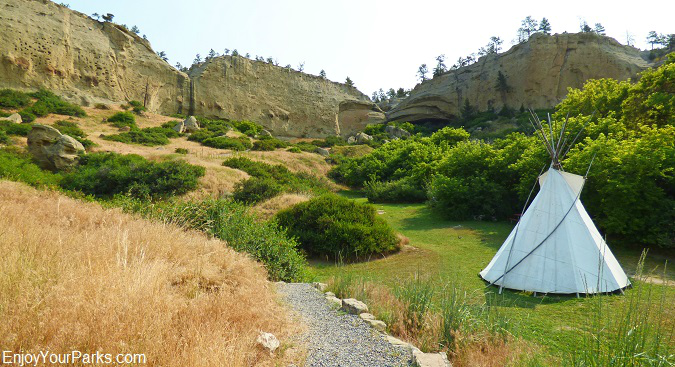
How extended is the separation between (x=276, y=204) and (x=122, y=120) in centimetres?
2286

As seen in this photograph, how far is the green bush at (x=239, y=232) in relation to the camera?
689 centimetres

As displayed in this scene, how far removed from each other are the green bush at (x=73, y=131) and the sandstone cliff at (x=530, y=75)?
46629 millimetres

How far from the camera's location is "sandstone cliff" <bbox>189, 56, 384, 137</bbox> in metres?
42.3

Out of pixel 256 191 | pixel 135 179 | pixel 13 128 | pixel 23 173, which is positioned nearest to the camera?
pixel 23 173

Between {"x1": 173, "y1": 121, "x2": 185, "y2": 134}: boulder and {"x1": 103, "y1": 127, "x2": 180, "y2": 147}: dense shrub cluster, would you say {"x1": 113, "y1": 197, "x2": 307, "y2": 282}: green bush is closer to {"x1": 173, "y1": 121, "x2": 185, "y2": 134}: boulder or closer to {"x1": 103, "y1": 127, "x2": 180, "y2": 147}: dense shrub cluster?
{"x1": 103, "y1": 127, "x2": 180, "y2": 147}: dense shrub cluster

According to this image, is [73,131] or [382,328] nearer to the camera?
[382,328]

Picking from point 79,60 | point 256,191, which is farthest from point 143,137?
point 256,191

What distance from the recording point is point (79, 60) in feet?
108

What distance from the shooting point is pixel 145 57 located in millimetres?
38312

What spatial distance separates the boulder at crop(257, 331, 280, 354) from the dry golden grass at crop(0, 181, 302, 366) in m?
0.06

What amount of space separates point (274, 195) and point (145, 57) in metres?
32.7

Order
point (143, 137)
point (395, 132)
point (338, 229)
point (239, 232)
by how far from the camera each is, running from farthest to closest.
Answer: point (395, 132), point (143, 137), point (338, 229), point (239, 232)

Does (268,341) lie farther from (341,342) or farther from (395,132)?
(395,132)

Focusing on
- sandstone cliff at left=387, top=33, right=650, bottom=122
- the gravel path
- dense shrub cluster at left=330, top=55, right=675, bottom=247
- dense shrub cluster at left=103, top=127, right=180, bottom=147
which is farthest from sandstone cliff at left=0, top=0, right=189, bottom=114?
sandstone cliff at left=387, top=33, right=650, bottom=122
